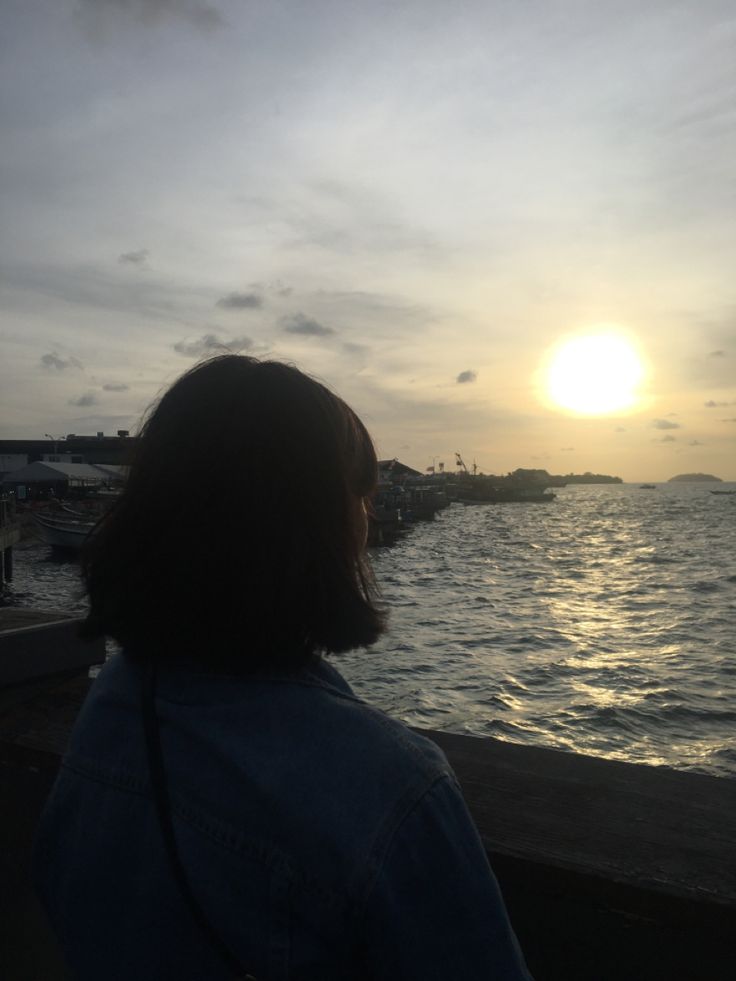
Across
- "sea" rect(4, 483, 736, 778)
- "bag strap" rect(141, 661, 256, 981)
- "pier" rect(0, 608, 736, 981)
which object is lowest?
"sea" rect(4, 483, 736, 778)

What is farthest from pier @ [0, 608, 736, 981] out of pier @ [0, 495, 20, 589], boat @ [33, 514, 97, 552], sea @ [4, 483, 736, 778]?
boat @ [33, 514, 97, 552]

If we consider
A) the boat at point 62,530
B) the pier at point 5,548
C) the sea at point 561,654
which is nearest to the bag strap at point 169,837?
the sea at point 561,654

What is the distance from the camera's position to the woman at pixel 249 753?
101 cm

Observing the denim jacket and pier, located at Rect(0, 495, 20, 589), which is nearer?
the denim jacket

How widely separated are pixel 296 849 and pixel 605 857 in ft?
2.61

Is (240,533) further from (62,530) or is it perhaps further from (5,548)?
(62,530)

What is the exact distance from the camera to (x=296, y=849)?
1006mm

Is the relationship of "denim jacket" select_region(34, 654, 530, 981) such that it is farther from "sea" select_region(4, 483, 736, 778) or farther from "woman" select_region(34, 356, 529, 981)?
"sea" select_region(4, 483, 736, 778)

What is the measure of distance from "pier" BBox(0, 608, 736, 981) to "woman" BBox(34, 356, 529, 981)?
55 cm

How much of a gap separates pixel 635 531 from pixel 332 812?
244 feet

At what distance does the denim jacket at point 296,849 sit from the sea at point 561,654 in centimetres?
38

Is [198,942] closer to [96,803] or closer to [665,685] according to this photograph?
[96,803]

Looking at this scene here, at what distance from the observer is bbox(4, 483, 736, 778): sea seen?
11562 millimetres

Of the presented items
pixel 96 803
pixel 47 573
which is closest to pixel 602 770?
pixel 96 803
